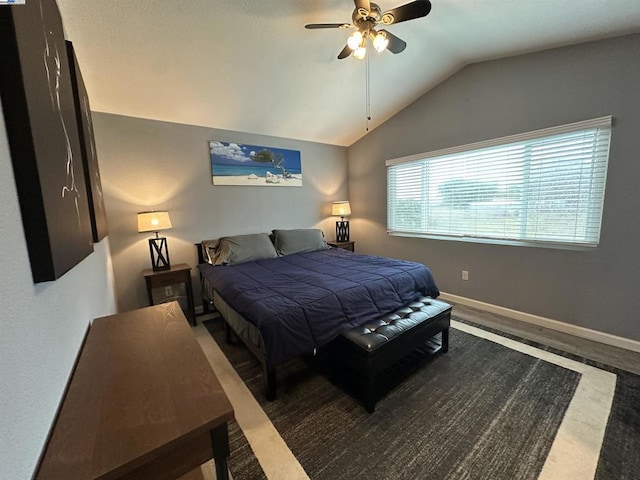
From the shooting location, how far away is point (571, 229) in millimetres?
2525

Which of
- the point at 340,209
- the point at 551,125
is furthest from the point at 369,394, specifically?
the point at 340,209

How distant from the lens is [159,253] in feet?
9.73

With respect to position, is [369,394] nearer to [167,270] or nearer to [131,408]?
[131,408]

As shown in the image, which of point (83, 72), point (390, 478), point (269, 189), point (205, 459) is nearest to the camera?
point (205, 459)

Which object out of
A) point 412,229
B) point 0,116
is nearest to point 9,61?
point 0,116

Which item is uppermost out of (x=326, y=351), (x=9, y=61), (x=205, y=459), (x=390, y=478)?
(x=9, y=61)

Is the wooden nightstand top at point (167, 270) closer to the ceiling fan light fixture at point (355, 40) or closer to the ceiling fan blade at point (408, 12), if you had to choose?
the ceiling fan light fixture at point (355, 40)

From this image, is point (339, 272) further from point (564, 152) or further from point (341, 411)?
Result: point (564, 152)

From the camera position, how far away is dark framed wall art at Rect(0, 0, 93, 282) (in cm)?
65

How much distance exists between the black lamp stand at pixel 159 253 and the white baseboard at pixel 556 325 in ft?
11.7

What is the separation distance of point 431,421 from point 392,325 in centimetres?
60

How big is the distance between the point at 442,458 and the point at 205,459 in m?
1.27

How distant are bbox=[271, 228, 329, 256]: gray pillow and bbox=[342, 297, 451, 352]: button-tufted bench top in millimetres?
1806

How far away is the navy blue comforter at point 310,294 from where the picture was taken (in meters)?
1.76
